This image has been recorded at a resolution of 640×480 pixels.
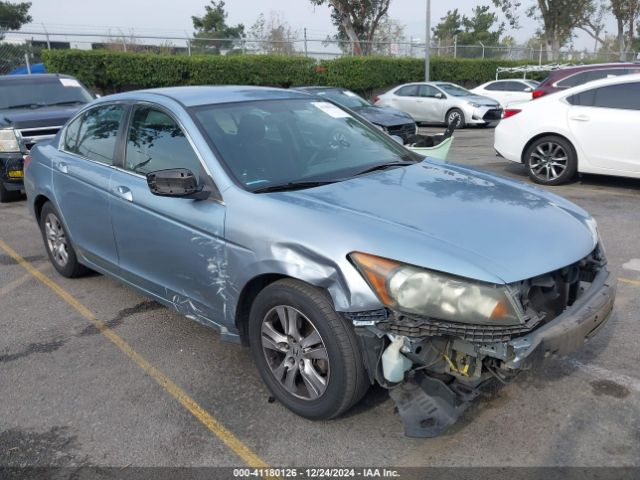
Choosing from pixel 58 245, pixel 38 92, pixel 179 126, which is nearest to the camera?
pixel 179 126

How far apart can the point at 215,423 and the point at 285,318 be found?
676 millimetres

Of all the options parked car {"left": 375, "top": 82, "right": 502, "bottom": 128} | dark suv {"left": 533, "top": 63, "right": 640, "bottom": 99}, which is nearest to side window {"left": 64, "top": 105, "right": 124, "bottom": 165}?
dark suv {"left": 533, "top": 63, "right": 640, "bottom": 99}

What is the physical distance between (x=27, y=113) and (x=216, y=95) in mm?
5750

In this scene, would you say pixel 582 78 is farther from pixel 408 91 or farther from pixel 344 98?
pixel 408 91

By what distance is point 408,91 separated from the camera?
18.6 meters

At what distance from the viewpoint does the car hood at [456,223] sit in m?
2.52

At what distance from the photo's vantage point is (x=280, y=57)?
21.5 metres

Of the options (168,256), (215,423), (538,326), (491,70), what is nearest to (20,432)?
(215,423)

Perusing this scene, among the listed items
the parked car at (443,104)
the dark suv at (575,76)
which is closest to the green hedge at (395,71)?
the parked car at (443,104)

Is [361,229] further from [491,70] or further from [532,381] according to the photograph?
[491,70]

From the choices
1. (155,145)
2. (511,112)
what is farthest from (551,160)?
(155,145)

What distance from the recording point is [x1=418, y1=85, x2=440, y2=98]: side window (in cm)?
1802

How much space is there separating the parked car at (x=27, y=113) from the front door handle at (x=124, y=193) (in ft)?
15.5

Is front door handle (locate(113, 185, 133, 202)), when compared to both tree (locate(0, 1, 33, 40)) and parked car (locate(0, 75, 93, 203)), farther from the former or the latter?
tree (locate(0, 1, 33, 40))
